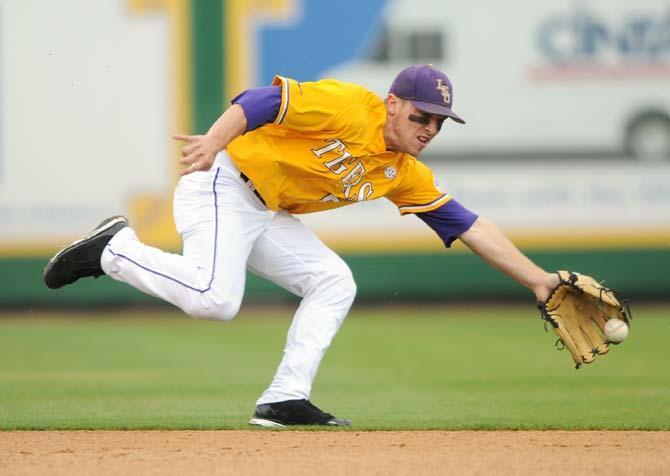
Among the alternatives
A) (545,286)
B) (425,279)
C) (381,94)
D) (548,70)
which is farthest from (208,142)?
(548,70)

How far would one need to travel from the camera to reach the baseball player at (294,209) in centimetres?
525

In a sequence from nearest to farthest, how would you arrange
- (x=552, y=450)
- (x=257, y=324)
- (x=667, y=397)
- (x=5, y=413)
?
1. (x=552, y=450)
2. (x=5, y=413)
3. (x=667, y=397)
4. (x=257, y=324)

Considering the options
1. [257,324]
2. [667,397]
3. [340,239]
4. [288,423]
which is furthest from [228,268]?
[340,239]

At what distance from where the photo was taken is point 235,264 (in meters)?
5.33

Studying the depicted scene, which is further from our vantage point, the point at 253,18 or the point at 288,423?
the point at 253,18

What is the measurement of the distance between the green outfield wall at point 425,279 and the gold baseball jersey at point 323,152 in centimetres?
778

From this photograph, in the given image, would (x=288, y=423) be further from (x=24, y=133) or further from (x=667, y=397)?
(x=24, y=133)

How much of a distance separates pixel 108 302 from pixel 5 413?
7.34m

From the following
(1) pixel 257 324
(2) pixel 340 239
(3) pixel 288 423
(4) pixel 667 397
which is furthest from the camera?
(2) pixel 340 239

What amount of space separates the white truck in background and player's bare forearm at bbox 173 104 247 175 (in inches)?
333

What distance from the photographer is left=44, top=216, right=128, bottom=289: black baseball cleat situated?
5.42m

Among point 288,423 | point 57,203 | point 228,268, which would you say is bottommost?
point 57,203

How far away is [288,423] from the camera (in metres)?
5.61

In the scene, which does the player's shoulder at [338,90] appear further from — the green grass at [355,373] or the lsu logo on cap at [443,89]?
the green grass at [355,373]
